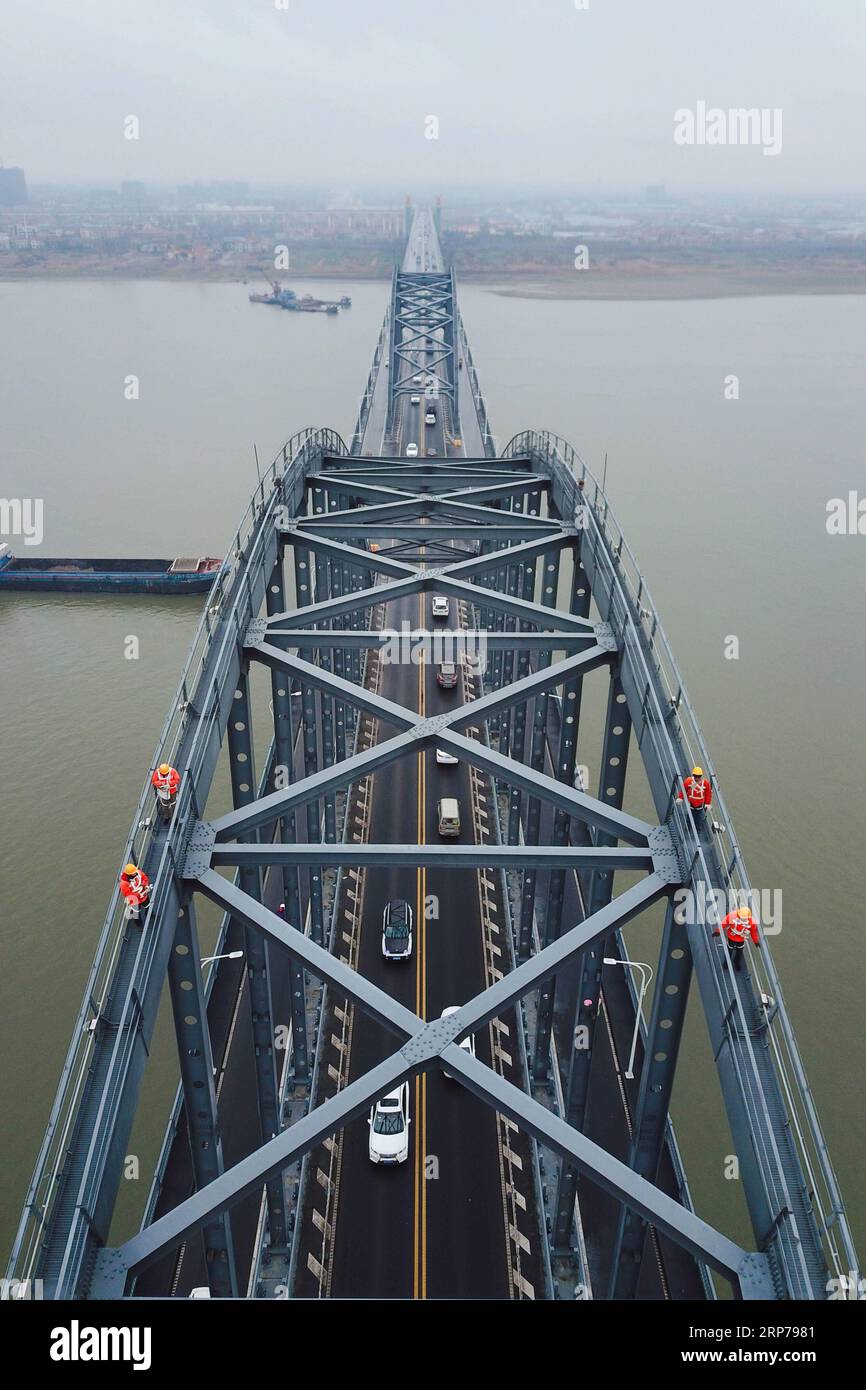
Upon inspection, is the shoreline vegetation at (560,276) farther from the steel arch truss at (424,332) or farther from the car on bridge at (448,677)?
the car on bridge at (448,677)

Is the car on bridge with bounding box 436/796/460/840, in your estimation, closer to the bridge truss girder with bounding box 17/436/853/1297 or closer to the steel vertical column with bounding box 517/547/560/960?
the steel vertical column with bounding box 517/547/560/960

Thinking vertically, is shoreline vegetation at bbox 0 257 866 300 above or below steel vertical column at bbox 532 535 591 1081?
above

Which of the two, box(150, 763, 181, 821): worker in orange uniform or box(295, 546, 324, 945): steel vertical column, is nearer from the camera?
box(150, 763, 181, 821): worker in orange uniform

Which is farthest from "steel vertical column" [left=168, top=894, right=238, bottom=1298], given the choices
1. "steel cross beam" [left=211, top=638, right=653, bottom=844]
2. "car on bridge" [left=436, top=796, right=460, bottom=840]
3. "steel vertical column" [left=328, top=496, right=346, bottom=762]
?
"steel vertical column" [left=328, top=496, right=346, bottom=762]

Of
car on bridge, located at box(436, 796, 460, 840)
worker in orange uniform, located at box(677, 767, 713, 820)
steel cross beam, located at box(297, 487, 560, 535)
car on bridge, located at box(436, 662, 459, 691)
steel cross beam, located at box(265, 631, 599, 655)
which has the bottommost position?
car on bridge, located at box(436, 796, 460, 840)

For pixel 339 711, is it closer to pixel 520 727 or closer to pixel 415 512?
pixel 520 727
